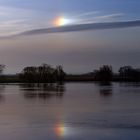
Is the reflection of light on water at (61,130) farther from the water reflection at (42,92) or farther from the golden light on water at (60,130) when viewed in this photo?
the water reflection at (42,92)

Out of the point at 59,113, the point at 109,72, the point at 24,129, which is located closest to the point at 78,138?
the point at 24,129

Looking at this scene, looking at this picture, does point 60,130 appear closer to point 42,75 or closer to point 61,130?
point 61,130

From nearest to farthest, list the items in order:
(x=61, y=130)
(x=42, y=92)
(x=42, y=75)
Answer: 1. (x=61, y=130)
2. (x=42, y=92)
3. (x=42, y=75)

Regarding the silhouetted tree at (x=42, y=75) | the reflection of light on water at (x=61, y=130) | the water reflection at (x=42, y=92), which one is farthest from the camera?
the silhouetted tree at (x=42, y=75)

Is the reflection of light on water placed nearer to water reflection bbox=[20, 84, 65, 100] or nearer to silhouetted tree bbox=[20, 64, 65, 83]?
water reflection bbox=[20, 84, 65, 100]

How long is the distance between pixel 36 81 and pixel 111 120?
57.1 meters

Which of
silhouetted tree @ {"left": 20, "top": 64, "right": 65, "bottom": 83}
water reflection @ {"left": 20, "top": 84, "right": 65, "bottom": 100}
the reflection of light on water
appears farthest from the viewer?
silhouetted tree @ {"left": 20, "top": 64, "right": 65, "bottom": 83}

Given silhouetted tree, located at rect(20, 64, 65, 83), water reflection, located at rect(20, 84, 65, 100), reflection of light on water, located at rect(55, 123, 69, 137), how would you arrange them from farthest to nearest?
silhouetted tree, located at rect(20, 64, 65, 83) < water reflection, located at rect(20, 84, 65, 100) < reflection of light on water, located at rect(55, 123, 69, 137)

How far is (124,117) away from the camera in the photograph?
15891 mm

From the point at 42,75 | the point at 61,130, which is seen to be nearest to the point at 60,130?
the point at 61,130

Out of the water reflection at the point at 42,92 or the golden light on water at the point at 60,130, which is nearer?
the golden light on water at the point at 60,130

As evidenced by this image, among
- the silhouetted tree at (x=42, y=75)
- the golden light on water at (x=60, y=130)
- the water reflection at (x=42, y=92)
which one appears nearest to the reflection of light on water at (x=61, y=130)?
the golden light on water at (x=60, y=130)

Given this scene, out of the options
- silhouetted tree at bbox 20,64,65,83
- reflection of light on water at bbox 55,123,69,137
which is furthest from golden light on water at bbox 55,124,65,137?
silhouetted tree at bbox 20,64,65,83

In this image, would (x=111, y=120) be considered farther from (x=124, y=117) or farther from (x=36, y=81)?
A: (x=36, y=81)
